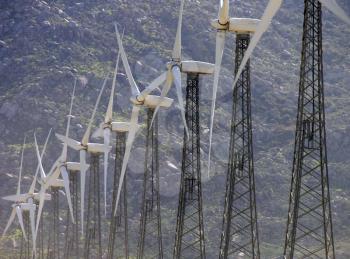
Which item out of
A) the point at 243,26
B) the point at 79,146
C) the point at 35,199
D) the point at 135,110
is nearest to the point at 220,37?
the point at 243,26

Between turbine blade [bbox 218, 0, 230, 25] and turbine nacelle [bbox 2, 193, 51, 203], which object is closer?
turbine blade [bbox 218, 0, 230, 25]

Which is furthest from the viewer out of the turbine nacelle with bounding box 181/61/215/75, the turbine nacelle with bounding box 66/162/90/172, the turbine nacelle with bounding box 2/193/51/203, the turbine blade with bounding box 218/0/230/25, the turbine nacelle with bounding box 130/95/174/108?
the turbine nacelle with bounding box 2/193/51/203

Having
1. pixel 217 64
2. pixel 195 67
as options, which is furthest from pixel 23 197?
pixel 217 64

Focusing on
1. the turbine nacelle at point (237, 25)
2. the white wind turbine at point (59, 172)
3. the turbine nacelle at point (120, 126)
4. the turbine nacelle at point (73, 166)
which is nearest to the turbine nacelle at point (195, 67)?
the turbine nacelle at point (237, 25)

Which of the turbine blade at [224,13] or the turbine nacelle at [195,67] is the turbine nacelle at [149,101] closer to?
the turbine nacelle at [195,67]

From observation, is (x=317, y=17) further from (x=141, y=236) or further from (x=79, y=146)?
(x=79, y=146)

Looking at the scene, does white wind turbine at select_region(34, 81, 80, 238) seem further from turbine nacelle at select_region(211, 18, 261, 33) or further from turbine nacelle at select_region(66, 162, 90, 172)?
turbine nacelle at select_region(211, 18, 261, 33)

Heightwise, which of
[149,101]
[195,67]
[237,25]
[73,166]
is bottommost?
[73,166]

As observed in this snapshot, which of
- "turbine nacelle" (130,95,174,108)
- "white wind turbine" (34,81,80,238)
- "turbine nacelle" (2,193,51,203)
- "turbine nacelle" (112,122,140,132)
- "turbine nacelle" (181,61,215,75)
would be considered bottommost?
"turbine nacelle" (2,193,51,203)

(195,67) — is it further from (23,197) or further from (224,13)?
(23,197)

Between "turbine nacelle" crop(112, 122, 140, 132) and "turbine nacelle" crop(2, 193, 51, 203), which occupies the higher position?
"turbine nacelle" crop(112, 122, 140, 132)

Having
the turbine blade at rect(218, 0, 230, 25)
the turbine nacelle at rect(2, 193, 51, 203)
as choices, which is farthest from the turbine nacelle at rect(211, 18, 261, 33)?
the turbine nacelle at rect(2, 193, 51, 203)
